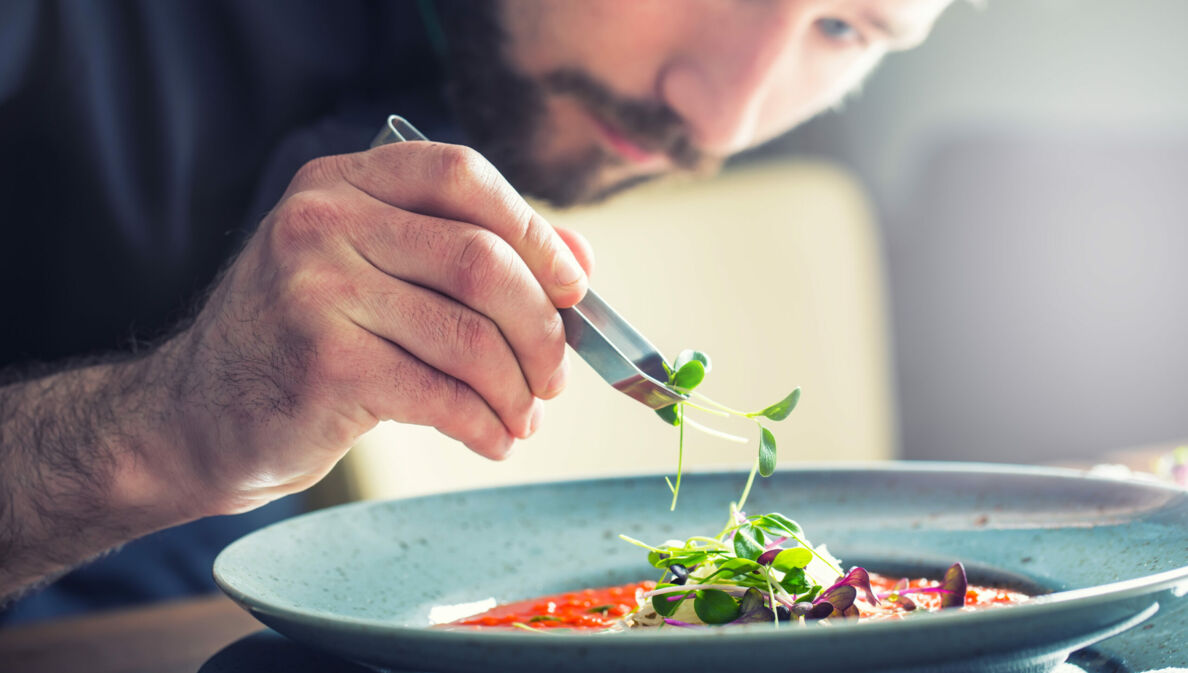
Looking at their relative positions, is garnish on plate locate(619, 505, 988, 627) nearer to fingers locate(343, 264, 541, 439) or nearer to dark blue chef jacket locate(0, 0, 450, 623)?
fingers locate(343, 264, 541, 439)

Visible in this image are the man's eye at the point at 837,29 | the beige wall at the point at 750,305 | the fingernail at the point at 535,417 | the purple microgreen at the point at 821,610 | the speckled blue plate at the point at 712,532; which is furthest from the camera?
the beige wall at the point at 750,305

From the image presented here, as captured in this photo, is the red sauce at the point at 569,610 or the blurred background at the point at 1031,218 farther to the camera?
the blurred background at the point at 1031,218

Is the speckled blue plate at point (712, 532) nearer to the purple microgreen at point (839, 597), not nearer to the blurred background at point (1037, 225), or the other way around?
the purple microgreen at point (839, 597)

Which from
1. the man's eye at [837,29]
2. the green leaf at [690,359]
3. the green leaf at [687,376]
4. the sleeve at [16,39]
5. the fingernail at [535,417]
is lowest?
the fingernail at [535,417]

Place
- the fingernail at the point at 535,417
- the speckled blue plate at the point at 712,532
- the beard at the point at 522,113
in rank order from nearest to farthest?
the speckled blue plate at the point at 712,532
the fingernail at the point at 535,417
the beard at the point at 522,113

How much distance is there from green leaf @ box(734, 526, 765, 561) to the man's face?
3.33 ft

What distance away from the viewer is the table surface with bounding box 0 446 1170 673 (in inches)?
31.1

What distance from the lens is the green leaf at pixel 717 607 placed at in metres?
0.62

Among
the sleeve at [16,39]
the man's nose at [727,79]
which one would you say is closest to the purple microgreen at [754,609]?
the man's nose at [727,79]

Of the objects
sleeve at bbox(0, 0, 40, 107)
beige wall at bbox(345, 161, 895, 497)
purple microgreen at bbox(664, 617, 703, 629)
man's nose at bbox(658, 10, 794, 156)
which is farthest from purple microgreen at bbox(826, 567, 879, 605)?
sleeve at bbox(0, 0, 40, 107)

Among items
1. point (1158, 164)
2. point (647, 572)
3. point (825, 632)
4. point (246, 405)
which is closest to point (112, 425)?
point (246, 405)

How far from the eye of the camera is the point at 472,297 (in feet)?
2.31

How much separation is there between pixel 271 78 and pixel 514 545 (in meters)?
1.20

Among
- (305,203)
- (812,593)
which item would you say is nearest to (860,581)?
(812,593)
